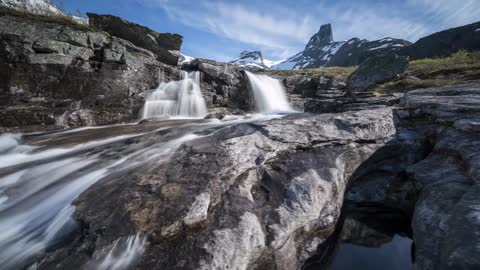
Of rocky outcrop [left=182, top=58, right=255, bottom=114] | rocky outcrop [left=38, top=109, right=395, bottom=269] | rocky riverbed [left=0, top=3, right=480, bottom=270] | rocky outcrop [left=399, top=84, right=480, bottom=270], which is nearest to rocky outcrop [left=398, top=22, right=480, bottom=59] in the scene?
rocky outcrop [left=182, top=58, right=255, bottom=114]

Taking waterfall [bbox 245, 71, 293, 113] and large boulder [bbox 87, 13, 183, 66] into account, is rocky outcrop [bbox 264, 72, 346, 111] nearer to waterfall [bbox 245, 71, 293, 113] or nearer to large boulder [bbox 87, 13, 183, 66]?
waterfall [bbox 245, 71, 293, 113]

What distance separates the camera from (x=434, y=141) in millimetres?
6430

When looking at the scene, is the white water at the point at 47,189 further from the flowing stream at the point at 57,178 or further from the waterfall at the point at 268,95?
the waterfall at the point at 268,95

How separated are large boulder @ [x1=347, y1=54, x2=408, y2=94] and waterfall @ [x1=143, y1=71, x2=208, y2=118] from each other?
1261cm

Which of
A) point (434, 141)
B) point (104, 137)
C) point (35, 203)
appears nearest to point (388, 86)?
point (434, 141)

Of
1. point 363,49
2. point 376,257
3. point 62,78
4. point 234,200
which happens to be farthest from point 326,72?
point 363,49

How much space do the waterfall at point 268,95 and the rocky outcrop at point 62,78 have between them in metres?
9.05

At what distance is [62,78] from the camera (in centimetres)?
1467

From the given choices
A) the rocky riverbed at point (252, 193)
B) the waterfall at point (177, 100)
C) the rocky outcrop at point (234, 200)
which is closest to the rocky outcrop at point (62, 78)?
the waterfall at point (177, 100)

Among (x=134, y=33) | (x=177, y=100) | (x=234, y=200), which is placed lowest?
(x=234, y=200)

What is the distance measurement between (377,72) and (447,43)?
3061 inches

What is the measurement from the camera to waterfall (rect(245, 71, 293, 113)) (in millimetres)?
20791

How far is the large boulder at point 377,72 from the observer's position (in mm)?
18723

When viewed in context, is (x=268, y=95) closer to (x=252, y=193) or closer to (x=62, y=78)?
(x=62, y=78)
